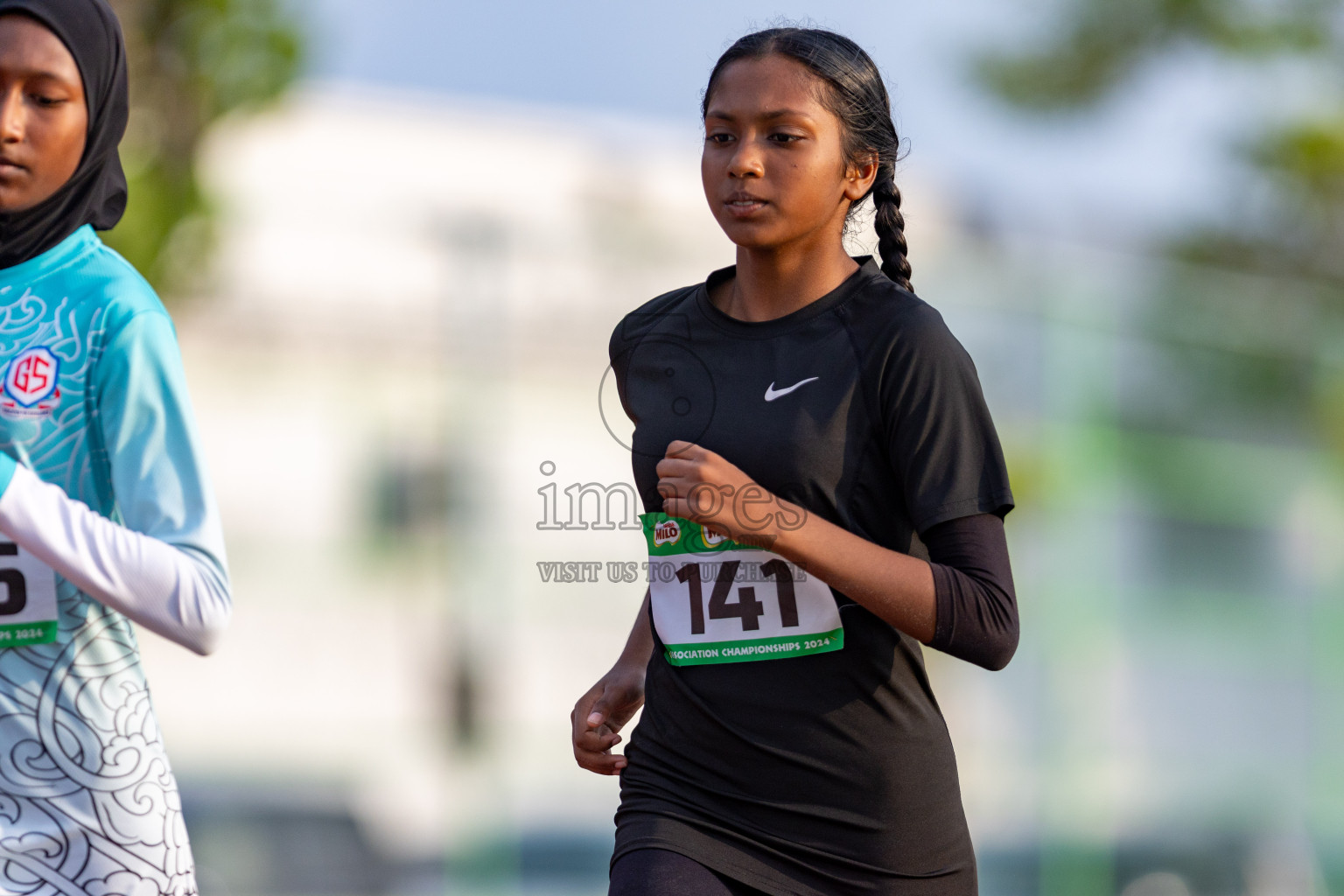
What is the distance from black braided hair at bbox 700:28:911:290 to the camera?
7.55ft

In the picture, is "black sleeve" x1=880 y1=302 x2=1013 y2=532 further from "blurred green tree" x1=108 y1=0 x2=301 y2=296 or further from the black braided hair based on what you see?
"blurred green tree" x1=108 y1=0 x2=301 y2=296

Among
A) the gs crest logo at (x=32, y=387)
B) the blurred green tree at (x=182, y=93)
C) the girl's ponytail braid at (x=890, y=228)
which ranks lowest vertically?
the gs crest logo at (x=32, y=387)

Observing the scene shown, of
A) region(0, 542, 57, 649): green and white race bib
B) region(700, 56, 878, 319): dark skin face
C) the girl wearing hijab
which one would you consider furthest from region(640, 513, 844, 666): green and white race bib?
region(0, 542, 57, 649): green and white race bib

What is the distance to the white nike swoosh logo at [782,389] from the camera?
2.25 meters

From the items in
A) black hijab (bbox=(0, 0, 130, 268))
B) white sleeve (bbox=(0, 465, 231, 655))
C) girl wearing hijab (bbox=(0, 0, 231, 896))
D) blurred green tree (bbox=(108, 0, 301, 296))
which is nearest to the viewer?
white sleeve (bbox=(0, 465, 231, 655))

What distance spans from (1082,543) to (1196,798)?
1625 mm

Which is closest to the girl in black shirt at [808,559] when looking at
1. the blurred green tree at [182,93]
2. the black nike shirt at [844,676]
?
the black nike shirt at [844,676]

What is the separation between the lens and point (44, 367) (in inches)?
78.9

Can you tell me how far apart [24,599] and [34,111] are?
2.04 ft

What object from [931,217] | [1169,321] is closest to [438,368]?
[931,217]

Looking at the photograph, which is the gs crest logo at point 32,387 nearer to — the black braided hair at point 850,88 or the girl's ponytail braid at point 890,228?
the black braided hair at point 850,88

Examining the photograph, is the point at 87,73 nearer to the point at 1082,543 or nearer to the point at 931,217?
the point at 1082,543

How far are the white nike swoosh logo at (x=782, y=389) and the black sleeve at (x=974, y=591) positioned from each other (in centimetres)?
27

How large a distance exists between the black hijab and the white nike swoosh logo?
94 cm
